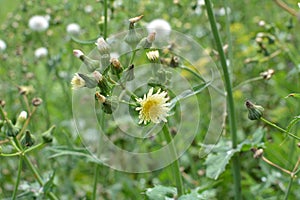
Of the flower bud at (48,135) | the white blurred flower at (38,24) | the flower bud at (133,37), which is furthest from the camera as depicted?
the white blurred flower at (38,24)

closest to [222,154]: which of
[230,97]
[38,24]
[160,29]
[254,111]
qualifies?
[230,97]

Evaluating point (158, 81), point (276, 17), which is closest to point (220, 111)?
point (158, 81)

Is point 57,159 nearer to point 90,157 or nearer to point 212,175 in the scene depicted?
point 90,157

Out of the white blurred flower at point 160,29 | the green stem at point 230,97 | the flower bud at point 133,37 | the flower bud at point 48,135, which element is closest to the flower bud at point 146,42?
the flower bud at point 133,37

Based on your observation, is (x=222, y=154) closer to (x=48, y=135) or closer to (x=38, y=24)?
(x=48, y=135)

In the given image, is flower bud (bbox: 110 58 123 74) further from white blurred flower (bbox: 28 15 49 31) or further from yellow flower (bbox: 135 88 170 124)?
white blurred flower (bbox: 28 15 49 31)

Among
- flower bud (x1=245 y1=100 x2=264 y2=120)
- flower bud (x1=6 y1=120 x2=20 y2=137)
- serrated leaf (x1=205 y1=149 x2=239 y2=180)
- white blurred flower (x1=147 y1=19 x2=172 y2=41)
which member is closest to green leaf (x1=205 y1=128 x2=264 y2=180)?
serrated leaf (x1=205 y1=149 x2=239 y2=180)

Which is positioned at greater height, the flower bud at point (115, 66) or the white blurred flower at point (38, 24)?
the flower bud at point (115, 66)

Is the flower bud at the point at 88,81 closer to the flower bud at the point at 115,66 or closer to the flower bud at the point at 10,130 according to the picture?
the flower bud at the point at 115,66
